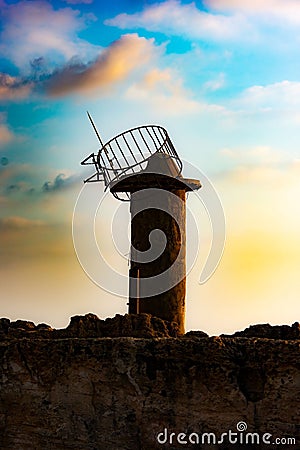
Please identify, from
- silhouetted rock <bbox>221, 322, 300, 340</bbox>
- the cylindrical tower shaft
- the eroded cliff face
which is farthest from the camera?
the cylindrical tower shaft

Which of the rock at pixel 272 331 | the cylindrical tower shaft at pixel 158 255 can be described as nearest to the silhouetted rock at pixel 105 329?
the rock at pixel 272 331

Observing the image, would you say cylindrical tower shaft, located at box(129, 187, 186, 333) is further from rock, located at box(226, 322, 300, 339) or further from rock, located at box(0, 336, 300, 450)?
rock, located at box(0, 336, 300, 450)

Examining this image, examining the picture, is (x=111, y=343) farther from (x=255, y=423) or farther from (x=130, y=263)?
(x=130, y=263)

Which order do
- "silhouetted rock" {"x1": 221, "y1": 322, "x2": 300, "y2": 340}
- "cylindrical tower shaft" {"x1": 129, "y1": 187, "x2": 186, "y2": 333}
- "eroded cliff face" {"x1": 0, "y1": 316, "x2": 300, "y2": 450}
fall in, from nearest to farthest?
"eroded cliff face" {"x1": 0, "y1": 316, "x2": 300, "y2": 450} < "silhouetted rock" {"x1": 221, "y1": 322, "x2": 300, "y2": 340} < "cylindrical tower shaft" {"x1": 129, "y1": 187, "x2": 186, "y2": 333}

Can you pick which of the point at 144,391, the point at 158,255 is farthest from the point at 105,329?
the point at 158,255

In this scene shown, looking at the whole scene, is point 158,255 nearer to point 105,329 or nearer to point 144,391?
point 105,329

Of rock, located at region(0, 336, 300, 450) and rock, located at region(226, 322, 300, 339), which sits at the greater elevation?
rock, located at region(226, 322, 300, 339)

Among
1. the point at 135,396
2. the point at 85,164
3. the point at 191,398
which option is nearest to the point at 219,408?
the point at 191,398

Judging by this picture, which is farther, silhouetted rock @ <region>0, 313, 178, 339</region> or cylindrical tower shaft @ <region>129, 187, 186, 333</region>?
cylindrical tower shaft @ <region>129, 187, 186, 333</region>

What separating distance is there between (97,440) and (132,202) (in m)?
7.63

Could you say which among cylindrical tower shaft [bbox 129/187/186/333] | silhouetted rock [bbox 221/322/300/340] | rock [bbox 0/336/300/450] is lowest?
rock [bbox 0/336/300/450]

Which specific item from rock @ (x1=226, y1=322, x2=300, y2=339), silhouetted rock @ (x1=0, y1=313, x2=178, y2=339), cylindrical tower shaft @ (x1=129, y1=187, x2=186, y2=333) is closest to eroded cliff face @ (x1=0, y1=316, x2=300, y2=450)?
silhouetted rock @ (x1=0, y1=313, x2=178, y2=339)

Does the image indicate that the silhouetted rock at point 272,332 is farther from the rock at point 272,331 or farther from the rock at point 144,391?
the rock at point 144,391

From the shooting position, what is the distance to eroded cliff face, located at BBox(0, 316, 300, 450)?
14789 millimetres
